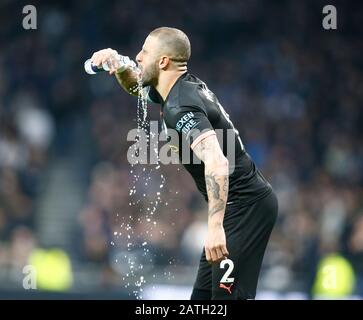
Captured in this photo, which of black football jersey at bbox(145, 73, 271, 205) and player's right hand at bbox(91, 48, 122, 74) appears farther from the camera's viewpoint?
player's right hand at bbox(91, 48, 122, 74)

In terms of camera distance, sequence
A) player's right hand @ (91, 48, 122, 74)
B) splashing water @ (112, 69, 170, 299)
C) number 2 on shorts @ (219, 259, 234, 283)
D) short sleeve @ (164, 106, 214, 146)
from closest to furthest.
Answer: short sleeve @ (164, 106, 214, 146) < number 2 on shorts @ (219, 259, 234, 283) < player's right hand @ (91, 48, 122, 74) < splashing water @ (112, 69, 170, 299)

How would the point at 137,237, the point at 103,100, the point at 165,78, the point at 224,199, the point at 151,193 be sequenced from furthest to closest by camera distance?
the point at 103,100 < the point at 151,193 < the point at 137,237 < the point at 165,78 < the point at 224,199

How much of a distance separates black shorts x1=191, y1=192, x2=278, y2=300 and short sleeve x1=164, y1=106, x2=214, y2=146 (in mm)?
838

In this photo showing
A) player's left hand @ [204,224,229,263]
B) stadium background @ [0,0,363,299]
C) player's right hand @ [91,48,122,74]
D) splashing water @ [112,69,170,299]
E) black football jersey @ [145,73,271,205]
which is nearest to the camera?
player's left hand @ [204,224,229,263]

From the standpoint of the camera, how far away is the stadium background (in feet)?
43.1

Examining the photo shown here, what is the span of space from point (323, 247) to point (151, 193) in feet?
10.5

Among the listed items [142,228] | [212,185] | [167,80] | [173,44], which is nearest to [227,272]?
[212,185]

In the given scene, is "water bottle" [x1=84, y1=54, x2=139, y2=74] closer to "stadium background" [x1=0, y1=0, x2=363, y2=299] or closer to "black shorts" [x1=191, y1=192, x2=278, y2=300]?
"black shorts" [x1=191, y1=192, x2=278, y2=300]

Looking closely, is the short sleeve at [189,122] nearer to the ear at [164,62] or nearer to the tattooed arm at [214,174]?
the tattooed arm at [214,174]

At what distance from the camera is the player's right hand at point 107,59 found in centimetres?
778

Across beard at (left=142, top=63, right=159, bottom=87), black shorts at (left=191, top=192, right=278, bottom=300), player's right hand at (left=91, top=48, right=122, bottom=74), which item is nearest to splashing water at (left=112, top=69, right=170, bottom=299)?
player's right hand at (left=91, top=48, right=122, bottom=74)

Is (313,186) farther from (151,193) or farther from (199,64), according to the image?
(199,64)

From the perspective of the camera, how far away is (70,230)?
601 inches

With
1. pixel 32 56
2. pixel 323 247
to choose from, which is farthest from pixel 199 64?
pixel 323 247
